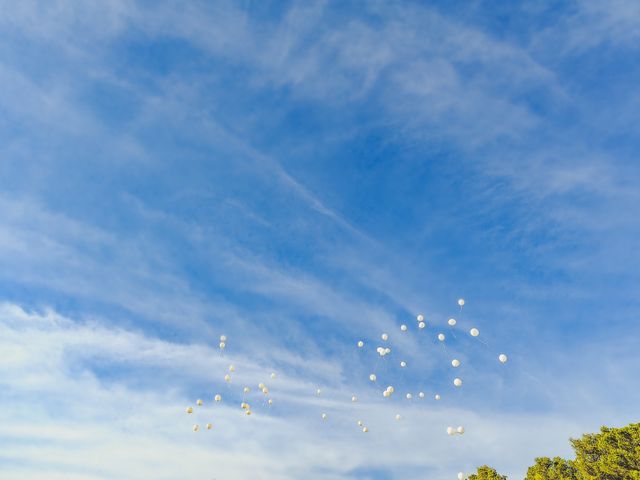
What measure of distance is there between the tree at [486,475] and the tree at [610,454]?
734 centimetres

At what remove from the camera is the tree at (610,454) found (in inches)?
1371

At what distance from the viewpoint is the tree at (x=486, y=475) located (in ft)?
140

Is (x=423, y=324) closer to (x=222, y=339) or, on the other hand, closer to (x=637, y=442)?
(x=222, y=339)

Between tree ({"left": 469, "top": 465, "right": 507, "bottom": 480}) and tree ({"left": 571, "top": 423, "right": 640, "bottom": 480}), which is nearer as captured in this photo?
tree ({"left": 571, "top": 423, "right": 640, "bottom": 480})

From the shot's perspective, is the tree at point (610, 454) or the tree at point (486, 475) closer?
the tree at point (610, 454)

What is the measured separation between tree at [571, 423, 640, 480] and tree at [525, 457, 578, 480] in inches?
44.1

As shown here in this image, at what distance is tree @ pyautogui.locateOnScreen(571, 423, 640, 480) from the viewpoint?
34.8 meters

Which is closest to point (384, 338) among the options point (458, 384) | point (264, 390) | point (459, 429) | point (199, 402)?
point (458, 384)

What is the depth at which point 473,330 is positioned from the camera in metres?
27.7

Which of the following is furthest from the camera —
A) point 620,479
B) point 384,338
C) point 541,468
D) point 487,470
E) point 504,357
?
point 487,470

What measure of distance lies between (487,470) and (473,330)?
82.2 feet

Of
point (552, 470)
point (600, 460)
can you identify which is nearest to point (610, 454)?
point (600, 460)

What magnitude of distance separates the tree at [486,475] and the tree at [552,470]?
8.75ft

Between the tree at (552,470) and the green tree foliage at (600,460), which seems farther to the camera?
the tree at (552,470)
